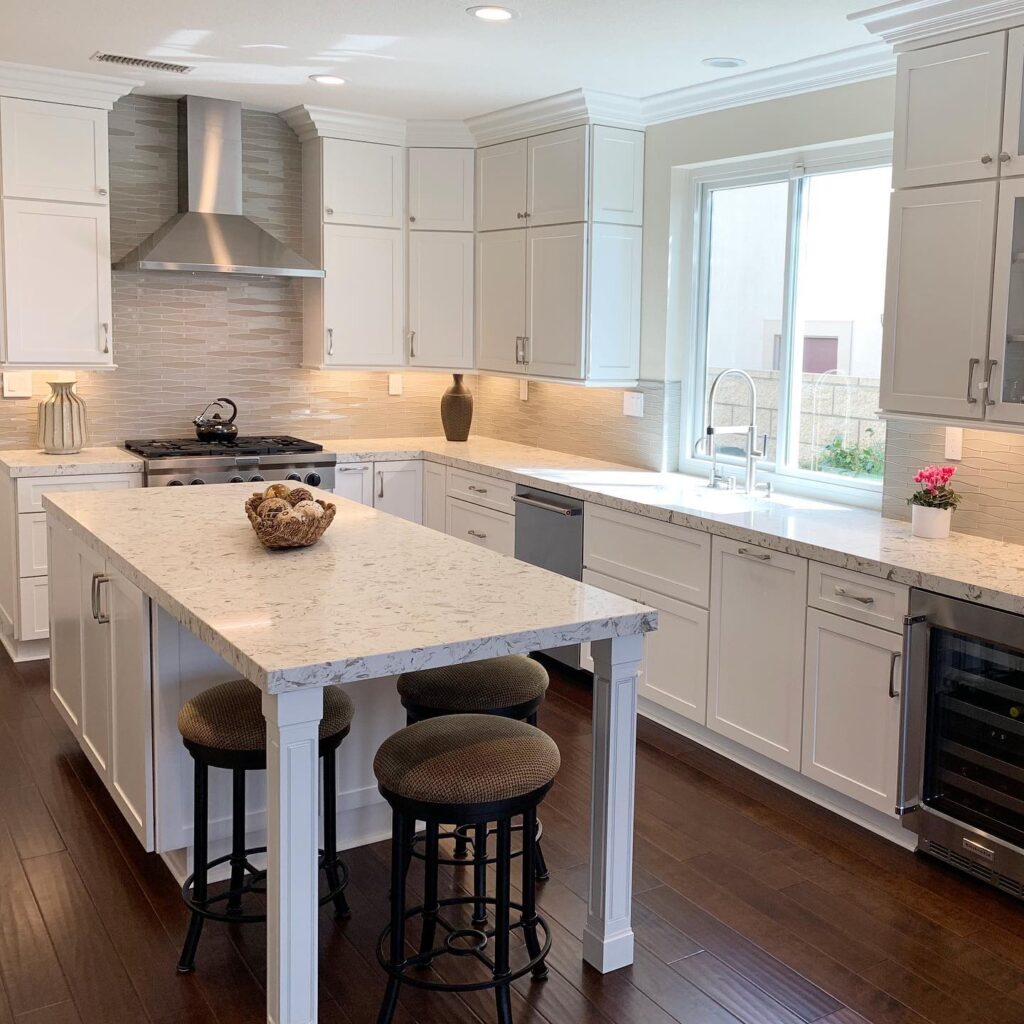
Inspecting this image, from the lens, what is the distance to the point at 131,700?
3176 mm

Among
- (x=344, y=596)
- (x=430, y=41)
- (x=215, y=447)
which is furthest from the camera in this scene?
(x=215, y=447)

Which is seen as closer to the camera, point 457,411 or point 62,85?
point 62,85

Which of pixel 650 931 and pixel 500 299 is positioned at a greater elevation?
pixel 500 299

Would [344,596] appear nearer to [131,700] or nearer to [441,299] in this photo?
[131,700]

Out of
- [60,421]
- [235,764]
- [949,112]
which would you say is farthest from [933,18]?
[60,421]

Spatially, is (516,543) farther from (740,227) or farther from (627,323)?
(740,227)

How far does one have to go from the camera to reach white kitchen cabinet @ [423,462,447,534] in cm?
583

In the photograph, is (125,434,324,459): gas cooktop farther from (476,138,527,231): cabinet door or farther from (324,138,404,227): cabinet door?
(476,138,527,231): cabinet door

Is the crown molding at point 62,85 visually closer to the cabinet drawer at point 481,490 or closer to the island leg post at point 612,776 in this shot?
the cabinet drawer at point 481,490

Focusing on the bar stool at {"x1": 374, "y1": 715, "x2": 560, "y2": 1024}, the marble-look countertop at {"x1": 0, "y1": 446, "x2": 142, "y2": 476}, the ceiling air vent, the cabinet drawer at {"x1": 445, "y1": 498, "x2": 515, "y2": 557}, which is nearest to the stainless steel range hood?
the ceiling air vent

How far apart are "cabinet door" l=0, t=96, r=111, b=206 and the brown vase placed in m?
2.01

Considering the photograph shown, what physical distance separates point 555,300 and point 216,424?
182 cm

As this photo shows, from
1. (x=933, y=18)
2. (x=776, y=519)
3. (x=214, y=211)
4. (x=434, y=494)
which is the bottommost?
(x=434, y=494)

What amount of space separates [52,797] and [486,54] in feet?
10.3
